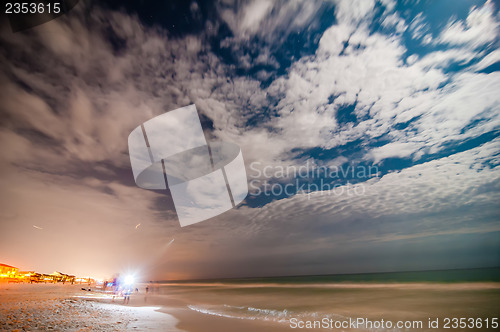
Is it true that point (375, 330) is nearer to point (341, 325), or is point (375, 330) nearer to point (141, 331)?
point (341, 325)

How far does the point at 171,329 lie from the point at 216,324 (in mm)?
3287

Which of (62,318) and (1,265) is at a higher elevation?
(62,318)

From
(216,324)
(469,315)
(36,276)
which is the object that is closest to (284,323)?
(216,324)

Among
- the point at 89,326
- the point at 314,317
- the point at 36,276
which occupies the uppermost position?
the point at 89,326

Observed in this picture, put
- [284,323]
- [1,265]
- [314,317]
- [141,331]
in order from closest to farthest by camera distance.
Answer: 1. [141,331]
2. [284,323]
3. [314,317]
4. [1,265]

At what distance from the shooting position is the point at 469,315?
13883mm

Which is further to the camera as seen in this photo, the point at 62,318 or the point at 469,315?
the point at 469,315

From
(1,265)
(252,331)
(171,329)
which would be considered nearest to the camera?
Result: (171,329)

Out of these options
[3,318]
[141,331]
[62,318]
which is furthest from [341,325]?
[3,318]

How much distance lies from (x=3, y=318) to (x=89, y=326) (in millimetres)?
3257

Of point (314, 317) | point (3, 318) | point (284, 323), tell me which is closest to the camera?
point (3, 318)

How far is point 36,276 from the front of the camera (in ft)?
178

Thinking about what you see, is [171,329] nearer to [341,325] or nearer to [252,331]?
[252,331]

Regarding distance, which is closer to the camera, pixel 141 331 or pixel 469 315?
pixel 141 331
